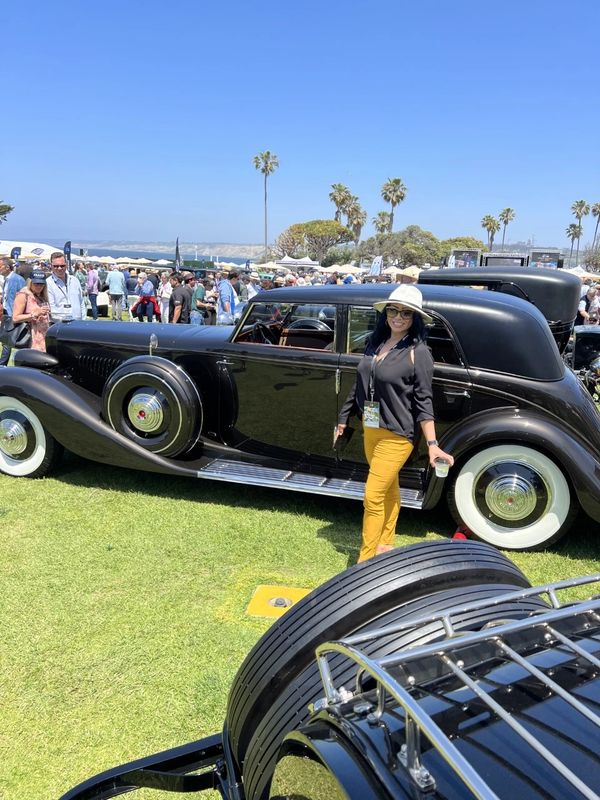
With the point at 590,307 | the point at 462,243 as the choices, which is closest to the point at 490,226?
the point at 462,243

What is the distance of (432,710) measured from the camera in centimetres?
116

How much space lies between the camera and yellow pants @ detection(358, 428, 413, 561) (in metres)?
3.37

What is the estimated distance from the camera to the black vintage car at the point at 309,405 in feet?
12.6

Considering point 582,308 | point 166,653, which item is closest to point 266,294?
point 166,653

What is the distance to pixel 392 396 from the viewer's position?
3299 millimetres

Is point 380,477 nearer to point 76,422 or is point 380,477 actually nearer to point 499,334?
point 499,334

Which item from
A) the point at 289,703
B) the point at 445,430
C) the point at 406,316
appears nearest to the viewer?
the point at 289,703

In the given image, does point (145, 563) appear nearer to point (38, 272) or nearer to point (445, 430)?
point (445, 430)

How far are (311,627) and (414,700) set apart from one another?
777 mm

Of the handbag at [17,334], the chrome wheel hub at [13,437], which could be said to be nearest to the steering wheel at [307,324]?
the chrome wheel hub at [13,437]

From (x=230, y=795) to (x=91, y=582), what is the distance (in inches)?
75.6

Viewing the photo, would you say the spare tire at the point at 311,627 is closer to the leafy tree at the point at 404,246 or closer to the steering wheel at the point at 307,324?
the steering wheel at the point at 307,324

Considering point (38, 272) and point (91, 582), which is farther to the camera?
point (38, 272)

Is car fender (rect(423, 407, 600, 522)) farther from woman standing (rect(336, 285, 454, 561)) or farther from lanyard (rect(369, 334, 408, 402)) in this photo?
lanyard (rect(369, 334, 408, 402))
